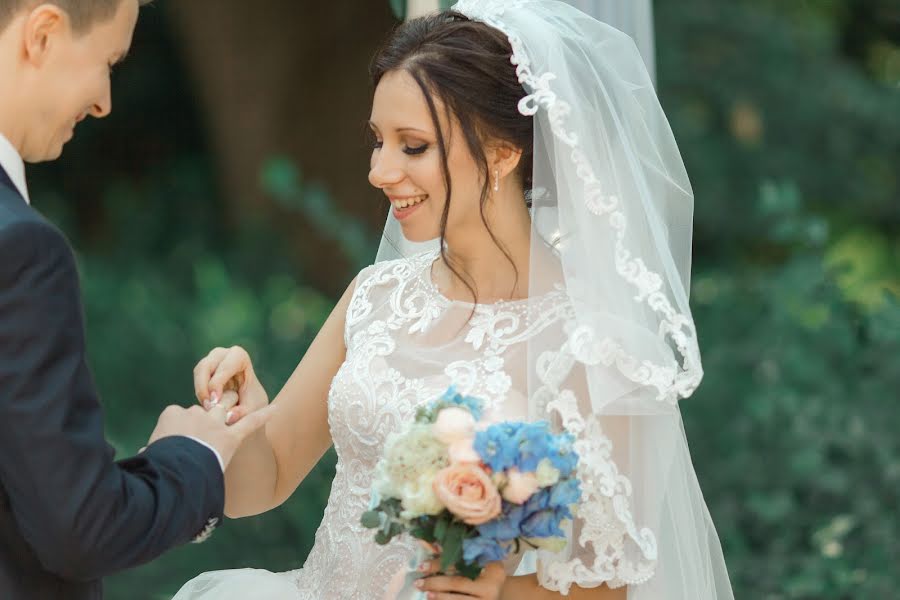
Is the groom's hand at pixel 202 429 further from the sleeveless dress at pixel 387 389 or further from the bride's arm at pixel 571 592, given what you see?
the bride's arm at pixel 571 592

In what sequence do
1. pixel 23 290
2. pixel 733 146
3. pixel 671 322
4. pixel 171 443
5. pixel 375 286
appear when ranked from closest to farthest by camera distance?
pixel 23 290, pixel 171 443, pixel 671 322, pixel 375 286, pixel 733 146

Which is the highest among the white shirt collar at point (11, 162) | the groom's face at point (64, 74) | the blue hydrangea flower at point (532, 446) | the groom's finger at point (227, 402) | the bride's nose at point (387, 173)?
the groom's face at point (64, 74)

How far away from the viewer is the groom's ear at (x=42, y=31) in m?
2.00

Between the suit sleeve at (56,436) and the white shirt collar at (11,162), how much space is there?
0.48 feet

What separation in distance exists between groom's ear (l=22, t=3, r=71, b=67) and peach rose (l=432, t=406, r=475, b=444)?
34.4 inches

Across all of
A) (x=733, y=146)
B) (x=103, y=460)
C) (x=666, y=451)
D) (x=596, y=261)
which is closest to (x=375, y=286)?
(x=596, y=261)

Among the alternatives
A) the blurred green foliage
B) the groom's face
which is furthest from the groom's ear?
the blurred green foliage

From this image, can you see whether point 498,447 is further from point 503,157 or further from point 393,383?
point 503,157

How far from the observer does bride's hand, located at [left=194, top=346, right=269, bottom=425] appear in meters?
2.74

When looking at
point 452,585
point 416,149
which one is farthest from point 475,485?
point 416,149

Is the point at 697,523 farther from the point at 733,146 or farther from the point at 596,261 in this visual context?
the point at 733,146

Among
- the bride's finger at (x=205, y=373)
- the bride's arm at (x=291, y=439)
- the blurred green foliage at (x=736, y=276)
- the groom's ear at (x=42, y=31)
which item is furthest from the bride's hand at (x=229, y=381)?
the blurred green foliage at (x=736, y=276)

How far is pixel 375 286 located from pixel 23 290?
53.6 inches

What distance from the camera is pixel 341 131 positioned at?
7.27m
